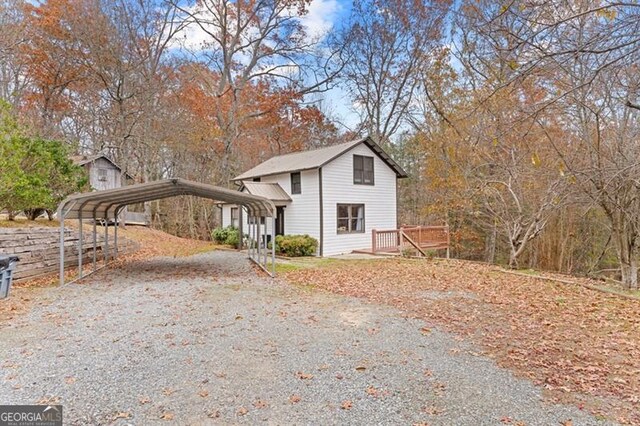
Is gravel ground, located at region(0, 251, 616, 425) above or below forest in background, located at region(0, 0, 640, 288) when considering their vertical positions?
below

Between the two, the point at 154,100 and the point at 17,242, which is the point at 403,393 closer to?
the point at 17,242

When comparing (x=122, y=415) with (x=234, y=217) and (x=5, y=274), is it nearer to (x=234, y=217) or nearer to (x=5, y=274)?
(x=5, y=274)

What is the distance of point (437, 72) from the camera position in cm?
1855

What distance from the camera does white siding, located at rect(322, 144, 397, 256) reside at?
618 inches

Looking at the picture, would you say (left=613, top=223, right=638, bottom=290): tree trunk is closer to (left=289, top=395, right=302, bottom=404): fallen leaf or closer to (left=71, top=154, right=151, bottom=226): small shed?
(left=289, top=395, right=302, bottom=404): fallen leaf

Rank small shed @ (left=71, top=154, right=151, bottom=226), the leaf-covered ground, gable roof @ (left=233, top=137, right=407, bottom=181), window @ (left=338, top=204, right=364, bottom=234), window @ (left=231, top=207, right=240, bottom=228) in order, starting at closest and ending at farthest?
the leaf-covered ground
gable roof @ (left=233, top=137, right=407, bottom=181)
window @ (left=338, top=204, right=364, bottom=234)
window @ (left=231, top=207, right=240, bottom=228)
small shed @ (left=71, top=154, right=151, bottom=226)

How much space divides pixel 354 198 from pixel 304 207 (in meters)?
2.26

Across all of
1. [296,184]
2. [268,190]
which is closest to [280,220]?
[268,190]

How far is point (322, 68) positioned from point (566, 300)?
18.4 m

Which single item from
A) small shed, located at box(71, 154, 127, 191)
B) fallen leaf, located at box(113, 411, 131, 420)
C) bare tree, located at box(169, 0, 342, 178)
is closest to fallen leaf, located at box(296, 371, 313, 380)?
fallen leaf, located at box(113, 411, 131, 420)

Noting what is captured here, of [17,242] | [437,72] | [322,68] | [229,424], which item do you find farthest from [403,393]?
[322,68]

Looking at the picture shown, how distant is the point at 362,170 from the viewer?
16922mm

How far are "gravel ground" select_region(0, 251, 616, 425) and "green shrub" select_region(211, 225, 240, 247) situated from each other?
444 inches

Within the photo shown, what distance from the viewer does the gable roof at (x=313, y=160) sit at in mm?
15766
